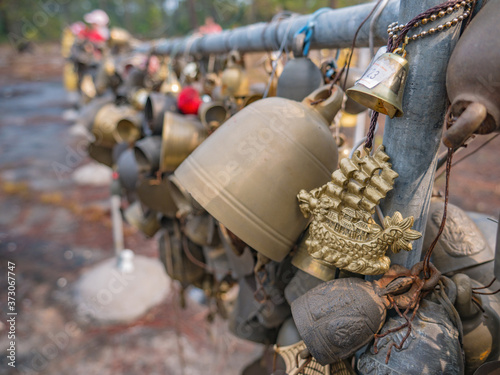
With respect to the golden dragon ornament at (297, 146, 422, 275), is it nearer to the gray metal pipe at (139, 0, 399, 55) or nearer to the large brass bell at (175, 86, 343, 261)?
the large brass bell at (175, 86, 343, 261)

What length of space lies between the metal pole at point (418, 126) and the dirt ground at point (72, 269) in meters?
0.32

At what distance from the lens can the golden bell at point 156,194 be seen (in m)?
1.17

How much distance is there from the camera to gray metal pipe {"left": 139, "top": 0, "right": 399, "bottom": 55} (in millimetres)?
614

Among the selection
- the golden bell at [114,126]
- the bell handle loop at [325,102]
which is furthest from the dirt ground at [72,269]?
the golden bell at [114,126]

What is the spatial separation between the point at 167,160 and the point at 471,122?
0.81 m

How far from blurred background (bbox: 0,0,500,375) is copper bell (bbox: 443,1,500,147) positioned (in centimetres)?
93

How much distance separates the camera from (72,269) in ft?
10.8

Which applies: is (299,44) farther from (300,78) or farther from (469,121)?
(469,121)

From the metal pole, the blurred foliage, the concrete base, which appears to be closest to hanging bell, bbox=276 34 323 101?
the metal pole

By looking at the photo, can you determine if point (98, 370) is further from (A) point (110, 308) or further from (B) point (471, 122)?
(B) point (471, 122)

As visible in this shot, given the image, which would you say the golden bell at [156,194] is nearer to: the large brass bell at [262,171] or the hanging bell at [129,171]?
the hanging bell at [129,171]

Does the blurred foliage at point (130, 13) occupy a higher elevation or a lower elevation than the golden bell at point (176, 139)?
lower

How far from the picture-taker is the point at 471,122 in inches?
14.7

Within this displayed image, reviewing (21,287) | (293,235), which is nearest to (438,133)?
(293,235)
